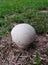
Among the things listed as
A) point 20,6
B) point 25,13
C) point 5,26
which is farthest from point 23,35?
point 20,6

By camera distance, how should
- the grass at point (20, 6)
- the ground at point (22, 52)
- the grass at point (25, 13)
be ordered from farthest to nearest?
the grass at point (20, 6) < the grass at point (25, 13) < the ground at point (22, 52)

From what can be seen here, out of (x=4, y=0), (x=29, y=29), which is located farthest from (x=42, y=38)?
(x=4, y=0)

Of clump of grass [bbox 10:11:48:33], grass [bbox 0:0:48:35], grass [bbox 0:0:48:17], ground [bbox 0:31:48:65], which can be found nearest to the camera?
ground [bbox 0:31:48:65]

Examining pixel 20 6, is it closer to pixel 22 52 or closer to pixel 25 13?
pixel 25 13

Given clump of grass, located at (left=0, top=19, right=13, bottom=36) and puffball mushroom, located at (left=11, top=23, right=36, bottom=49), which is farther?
clump of grass, located at (left=0, top=19, right=13, bottom=36)

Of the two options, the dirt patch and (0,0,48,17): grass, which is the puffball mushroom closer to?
the dirt patch

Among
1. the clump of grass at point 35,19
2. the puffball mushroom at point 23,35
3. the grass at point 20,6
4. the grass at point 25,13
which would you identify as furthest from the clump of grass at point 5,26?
the puffball mushroom at point 23,35

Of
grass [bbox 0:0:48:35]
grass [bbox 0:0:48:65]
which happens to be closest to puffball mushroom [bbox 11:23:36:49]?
grass [bbox 0:0:48:65]

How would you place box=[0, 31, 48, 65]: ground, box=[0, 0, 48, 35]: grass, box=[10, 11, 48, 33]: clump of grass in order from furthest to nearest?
box=[0, 0, 48, 35]: grass
box=[10, 11, 48, 33]: clump of grass
box=[0, 31, 48, 65]: ground

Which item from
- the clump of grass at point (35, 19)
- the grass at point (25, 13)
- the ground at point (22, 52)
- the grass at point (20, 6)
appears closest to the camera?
the ground at point (22, 52)

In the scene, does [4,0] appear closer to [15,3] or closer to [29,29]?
[15,3]

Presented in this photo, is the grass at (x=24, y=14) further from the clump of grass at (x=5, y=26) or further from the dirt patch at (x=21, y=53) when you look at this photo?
the dirt patch at (x=21, y=53)

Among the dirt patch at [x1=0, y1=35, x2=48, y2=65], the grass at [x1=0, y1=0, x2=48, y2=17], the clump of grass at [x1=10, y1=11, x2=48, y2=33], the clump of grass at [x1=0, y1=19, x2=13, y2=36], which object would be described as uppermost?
the grass at [x1=0, y1=0, x2=48, y2=17]

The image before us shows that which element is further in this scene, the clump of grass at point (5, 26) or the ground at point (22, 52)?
the clump of grass at point (5, 26)
